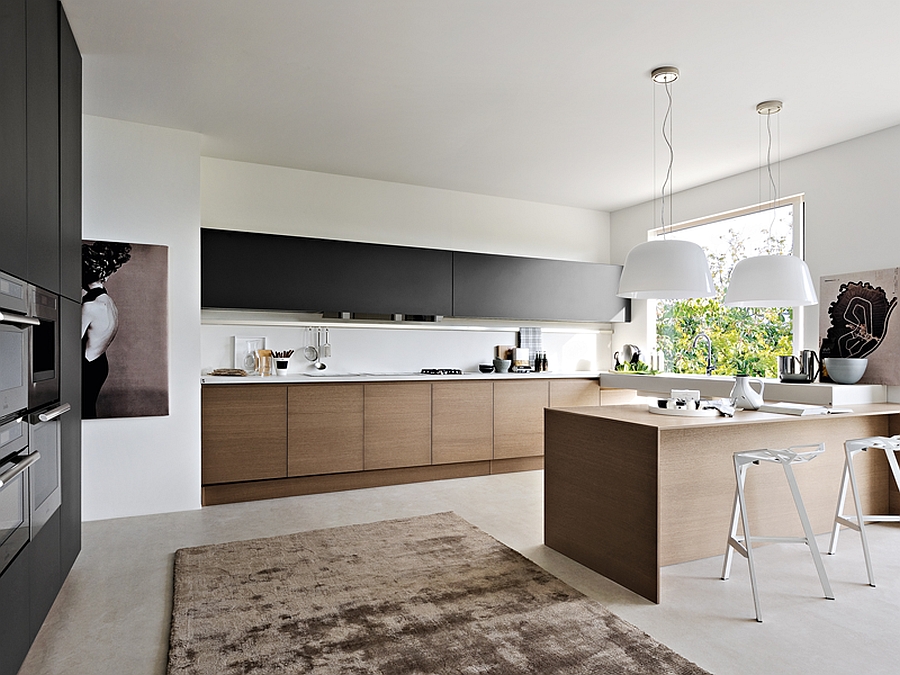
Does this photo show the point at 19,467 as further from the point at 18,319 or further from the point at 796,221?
the point at 796,221

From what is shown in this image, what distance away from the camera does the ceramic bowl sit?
14.2ft

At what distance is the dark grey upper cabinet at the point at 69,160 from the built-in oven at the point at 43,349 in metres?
0.27

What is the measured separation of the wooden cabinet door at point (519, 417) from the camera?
559 centimetres

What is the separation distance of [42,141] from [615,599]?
314cm

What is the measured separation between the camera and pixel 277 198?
5398 mm

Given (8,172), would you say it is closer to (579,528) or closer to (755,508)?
(579,528)

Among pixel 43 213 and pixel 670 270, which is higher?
pixel 43 213

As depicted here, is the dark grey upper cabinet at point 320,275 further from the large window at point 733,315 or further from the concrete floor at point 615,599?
the large window at point 733,315

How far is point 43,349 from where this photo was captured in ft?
8.57

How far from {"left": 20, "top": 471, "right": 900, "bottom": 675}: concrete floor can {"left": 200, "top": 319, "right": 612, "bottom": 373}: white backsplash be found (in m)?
1.44

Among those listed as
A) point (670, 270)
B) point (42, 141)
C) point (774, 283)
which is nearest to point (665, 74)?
point (670, 270)

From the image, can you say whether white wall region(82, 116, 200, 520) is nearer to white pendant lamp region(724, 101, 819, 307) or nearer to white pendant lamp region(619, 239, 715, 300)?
white pendant lamp region(619, 239, 715, 300)

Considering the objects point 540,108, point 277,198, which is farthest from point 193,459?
point 540,108

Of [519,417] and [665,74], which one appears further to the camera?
[519,417]
